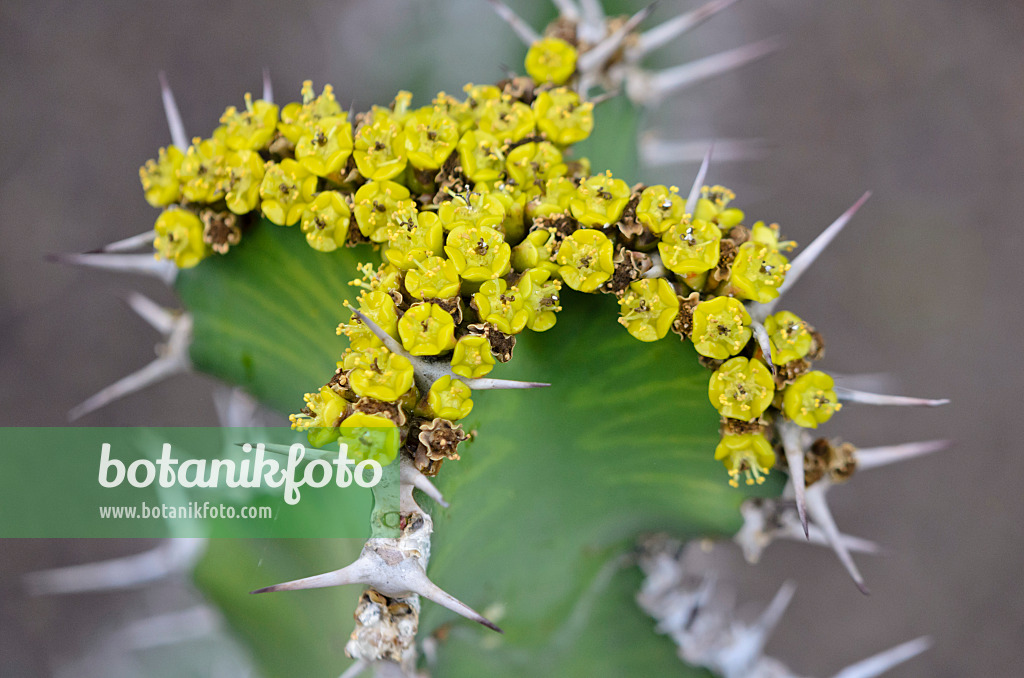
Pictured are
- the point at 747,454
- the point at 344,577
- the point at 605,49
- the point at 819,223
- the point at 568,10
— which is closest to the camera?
the point at 344,577

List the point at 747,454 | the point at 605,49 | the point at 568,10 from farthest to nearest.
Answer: the point at 568,10
the point at 605,49
the point at 747,454

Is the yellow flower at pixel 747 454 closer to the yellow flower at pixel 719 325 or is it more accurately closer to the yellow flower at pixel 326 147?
the yellow flower at pixel 719 325

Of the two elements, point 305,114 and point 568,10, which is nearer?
point 305,114

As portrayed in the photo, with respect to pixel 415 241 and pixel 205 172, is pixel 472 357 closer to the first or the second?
pixel 415 241

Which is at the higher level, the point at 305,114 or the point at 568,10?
the point at 568,10

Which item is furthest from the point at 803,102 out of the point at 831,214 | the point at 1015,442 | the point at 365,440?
the point at 365,440

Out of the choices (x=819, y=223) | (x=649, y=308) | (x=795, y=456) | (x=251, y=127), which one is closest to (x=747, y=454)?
(x=795, y=456)

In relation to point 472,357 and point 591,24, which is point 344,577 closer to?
point 472,357

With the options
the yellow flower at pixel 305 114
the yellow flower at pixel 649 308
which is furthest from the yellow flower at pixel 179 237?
the yellow flower at pixel 649 308

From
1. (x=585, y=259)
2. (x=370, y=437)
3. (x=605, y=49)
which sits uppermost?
(x=605, y=49)
